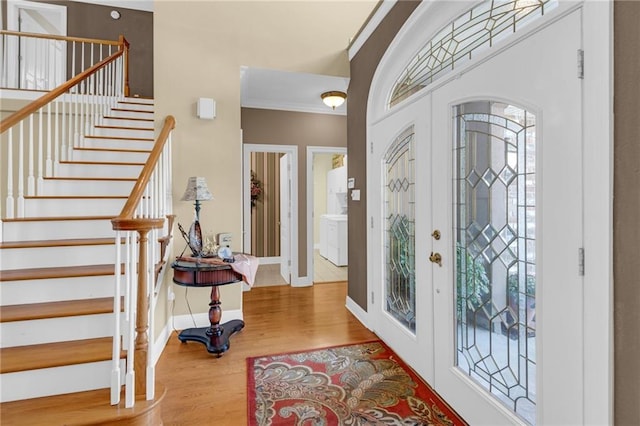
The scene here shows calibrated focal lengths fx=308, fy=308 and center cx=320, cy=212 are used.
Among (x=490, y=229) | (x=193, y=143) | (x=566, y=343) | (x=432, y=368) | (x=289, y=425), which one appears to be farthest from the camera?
(x=193, y=143)

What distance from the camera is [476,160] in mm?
1686

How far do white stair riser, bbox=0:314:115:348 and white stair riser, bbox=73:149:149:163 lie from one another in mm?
2065

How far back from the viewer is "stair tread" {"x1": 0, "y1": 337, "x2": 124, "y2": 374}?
1646 mm

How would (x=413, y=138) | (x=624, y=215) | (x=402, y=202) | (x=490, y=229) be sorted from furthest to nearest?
(x=402, y=202) < (x=413, y=138) < (x=490, y=229) < (x=624, y=215)

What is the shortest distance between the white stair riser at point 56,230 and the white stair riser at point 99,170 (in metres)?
0.78

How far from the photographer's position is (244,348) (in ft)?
8.79

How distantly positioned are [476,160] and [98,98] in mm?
4345

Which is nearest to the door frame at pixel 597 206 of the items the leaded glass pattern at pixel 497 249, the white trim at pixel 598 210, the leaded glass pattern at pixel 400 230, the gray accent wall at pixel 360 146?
the white trim at pixel 598 210

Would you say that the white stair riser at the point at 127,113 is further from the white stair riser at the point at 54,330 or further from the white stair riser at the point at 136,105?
the white stair riser at the point at 54,330

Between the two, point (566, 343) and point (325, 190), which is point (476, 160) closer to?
point (566, 343)

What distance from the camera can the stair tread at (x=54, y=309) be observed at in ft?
5.93

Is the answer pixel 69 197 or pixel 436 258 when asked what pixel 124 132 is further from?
pixel 436 258

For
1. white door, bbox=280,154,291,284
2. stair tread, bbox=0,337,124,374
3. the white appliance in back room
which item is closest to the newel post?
stair tread, bbox=0,337,124,374

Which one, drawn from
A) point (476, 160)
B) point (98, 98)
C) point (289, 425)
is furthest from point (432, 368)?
point (98, 98)
